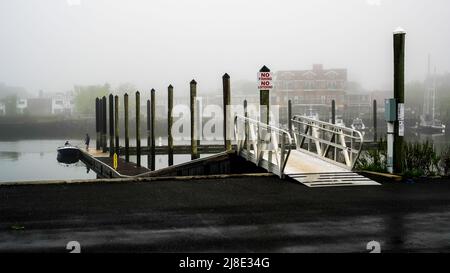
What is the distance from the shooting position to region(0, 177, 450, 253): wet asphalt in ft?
19.1

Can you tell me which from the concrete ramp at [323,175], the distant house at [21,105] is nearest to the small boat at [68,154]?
the concrete ramp at [323,175]

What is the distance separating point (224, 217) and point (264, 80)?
8.37 metres

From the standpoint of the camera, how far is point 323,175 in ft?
38.4

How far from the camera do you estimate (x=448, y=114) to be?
116m

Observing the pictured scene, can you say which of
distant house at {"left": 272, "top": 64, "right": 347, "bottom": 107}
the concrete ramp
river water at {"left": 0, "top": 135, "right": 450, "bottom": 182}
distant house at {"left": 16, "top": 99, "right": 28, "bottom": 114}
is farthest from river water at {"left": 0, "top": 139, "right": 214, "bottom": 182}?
distant house at {"left": 16, "top": 99, "right": 28, "bottom": 114}

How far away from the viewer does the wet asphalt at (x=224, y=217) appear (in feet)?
19.1

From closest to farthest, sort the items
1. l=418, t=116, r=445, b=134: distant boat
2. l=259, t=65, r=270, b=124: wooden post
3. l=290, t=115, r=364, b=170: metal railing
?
1. l=290, t=115, r=364, b=170: metal railing
2. l=259, t=65, r=270, b=124: wooden post
3. l=418, t=116, r=445, b=134: distant boat

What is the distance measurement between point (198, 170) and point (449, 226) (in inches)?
367

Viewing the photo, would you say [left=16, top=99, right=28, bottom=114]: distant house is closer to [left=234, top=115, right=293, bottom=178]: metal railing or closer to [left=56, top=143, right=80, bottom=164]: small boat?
[left=56, top=143, right=80, bottom=164]: small boat

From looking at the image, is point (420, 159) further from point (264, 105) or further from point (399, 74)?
point (264, 105)

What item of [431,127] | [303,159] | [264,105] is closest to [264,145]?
[303,159]

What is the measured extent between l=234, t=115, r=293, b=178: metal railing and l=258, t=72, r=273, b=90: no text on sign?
44.3 inches
